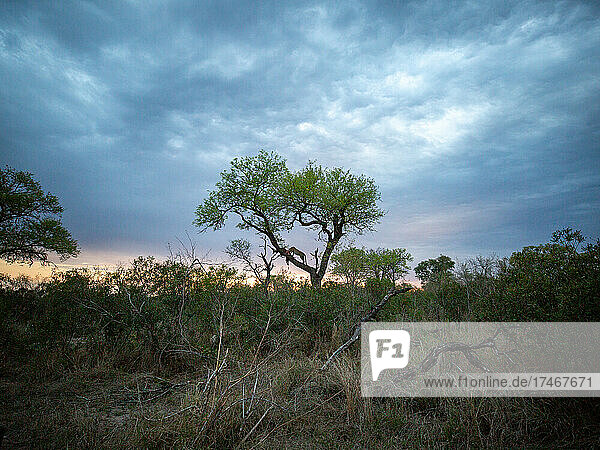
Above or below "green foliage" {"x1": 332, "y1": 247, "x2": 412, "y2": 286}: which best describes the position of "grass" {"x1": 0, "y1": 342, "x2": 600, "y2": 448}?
below

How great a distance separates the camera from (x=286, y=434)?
3998 mm

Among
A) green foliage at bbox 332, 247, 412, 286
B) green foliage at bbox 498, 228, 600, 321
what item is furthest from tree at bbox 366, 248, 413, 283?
green foliage at bbox 498, 228, 600, 321

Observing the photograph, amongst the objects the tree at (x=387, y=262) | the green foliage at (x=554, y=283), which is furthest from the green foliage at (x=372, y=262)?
the green foliage at (x=554, y=283)

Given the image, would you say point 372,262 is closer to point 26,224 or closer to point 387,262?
point 387,262

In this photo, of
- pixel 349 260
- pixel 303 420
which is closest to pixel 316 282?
pixel 303 420

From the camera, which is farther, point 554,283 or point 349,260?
point 349,260

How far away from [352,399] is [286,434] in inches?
40.5

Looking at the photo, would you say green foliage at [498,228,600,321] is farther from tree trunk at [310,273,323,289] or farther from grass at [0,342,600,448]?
tree trunk at [310,273,323,289]

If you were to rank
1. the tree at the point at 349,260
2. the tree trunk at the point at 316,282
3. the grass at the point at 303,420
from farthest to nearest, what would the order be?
the tree at the point at 349,260 → the tree trunk at the point at 316,282 → the grass at the point at 303,420

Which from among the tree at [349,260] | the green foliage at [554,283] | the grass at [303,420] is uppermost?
the tree at [349,260]

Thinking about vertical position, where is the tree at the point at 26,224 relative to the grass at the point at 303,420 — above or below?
above

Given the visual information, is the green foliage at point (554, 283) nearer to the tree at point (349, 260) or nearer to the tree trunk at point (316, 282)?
the tree trunk at point (316, 282)

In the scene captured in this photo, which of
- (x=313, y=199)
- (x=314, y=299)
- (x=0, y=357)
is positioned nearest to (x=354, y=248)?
(x=313, y=199)

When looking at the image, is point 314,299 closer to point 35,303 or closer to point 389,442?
point 389,442
